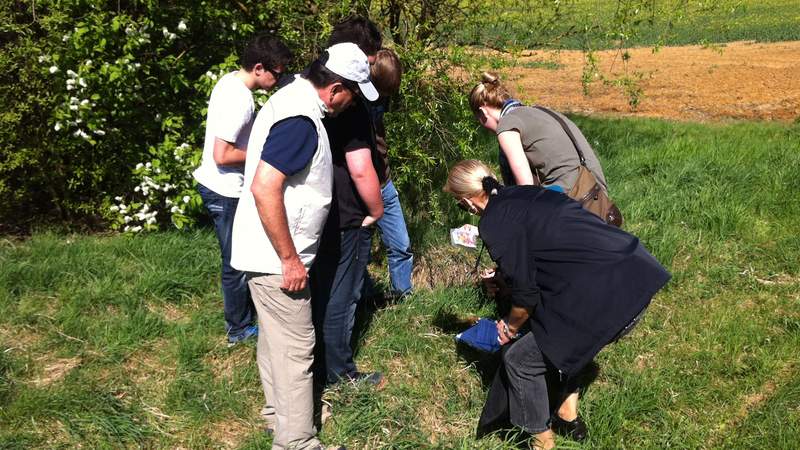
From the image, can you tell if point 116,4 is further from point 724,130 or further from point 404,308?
point 724,130

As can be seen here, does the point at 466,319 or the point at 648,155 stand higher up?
the point at 648,155

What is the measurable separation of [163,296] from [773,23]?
3474cm

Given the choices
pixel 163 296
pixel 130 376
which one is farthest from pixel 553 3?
pixel 130 376

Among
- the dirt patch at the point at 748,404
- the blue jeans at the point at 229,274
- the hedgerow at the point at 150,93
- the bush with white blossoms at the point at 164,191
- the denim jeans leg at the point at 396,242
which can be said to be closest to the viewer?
the dirt patch at the point at 748,404

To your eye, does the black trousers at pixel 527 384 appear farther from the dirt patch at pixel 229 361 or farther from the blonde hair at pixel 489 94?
the dirt patch at pixel 229 361

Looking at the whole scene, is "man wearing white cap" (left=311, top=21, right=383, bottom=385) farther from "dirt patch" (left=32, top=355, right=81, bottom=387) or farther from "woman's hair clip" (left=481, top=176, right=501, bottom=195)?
"dirt patch" (left=32, top=355, right=81, bottom=387)

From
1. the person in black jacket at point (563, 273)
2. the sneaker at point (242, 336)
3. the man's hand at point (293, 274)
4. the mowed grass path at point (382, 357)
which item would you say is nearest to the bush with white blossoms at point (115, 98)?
the mowed grass path at point (382, 357)

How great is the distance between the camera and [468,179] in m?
2.80

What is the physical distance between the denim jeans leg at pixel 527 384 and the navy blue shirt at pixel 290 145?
3.99 ft

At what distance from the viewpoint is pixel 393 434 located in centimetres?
317

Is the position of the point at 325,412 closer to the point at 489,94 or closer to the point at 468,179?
the point at 468,179

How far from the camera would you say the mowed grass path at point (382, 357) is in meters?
3.20

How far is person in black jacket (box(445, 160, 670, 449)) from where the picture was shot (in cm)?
255

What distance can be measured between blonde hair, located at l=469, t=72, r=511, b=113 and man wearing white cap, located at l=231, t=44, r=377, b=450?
3.46 ft
